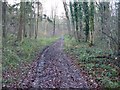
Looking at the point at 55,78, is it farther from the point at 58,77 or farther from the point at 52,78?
the point at 58,77

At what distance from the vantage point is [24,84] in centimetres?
1017

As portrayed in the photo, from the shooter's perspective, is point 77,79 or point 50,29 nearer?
point 77,79

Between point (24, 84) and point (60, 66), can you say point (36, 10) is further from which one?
point (24, 84)

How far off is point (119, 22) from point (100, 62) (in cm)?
312

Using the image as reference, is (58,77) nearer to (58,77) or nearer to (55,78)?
(58,77)

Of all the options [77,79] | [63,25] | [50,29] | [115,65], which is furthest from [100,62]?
[63,25]

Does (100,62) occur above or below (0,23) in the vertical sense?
below

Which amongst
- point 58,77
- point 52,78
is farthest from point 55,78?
point 58,77

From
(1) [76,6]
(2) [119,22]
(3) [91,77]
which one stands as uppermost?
(1) [76,6]

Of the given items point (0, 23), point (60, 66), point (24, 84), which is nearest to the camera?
point (24, 84)

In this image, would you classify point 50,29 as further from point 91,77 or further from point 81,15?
point 91,77

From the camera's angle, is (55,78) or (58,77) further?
(58,77)

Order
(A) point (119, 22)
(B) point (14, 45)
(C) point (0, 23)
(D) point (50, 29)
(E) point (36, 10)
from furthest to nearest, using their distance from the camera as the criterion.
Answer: (D) point (50, 29) < (E) point (36, 10) < (C) point (0, 23) < (B) point (14, 45) < (A) point (119, 22)

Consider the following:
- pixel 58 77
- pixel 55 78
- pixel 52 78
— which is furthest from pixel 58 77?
pixel 52 78
